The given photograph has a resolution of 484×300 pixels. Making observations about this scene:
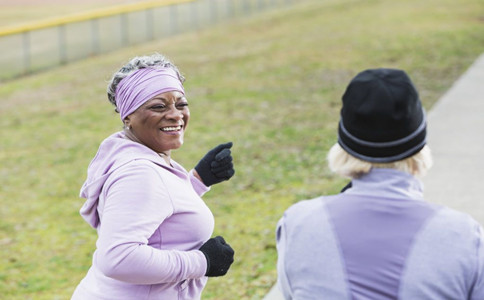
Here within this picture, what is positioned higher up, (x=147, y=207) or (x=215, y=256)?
(x=147, y=207)

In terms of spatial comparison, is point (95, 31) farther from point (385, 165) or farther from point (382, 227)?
point (382, 227)

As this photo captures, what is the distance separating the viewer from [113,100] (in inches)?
128

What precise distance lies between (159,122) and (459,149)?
6.45m

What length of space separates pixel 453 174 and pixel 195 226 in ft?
18.2

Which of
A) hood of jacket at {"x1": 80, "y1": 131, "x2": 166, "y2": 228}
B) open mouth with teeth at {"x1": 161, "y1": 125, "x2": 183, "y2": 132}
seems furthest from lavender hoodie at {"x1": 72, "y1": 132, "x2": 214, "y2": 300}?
open mouth with teeth at {"x1": 161, "y1": 125, "x2": 183, "y2": 132}

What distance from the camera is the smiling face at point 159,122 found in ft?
10.1

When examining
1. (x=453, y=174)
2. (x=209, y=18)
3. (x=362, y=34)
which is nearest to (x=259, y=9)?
(x=209, y=18)

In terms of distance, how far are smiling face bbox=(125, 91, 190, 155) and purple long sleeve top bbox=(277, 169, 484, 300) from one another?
0.94 meters

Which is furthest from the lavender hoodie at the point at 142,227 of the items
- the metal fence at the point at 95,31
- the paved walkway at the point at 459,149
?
the metal fence at the point at 95,31

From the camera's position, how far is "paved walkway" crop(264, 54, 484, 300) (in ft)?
23.4

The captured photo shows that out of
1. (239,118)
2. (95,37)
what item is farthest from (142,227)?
(95,37)

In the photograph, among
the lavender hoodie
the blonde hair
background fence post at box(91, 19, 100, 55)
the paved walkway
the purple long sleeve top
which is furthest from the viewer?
background fence post at box(91, 19, 100, 55)

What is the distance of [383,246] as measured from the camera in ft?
7.15

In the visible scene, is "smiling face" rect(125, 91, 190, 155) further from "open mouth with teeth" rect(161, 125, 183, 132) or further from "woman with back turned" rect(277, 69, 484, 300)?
"woman with back turned" rect(277, 69, 484, 300)
